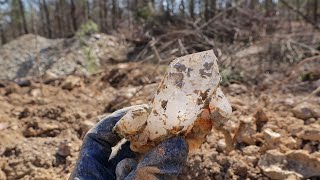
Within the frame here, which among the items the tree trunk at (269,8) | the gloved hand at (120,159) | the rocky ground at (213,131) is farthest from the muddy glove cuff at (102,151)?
the tree trunk at (269,8)

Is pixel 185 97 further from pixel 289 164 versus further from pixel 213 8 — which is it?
pixel 213 8

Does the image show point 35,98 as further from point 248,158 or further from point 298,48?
point 298,48

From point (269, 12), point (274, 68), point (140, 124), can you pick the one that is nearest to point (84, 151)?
point (140, 124)

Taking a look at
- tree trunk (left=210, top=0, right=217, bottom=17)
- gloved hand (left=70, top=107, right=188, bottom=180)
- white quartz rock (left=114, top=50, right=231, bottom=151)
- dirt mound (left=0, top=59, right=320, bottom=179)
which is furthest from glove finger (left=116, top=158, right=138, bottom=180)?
tree trunk (left=210, top=0, right=217, bottom=17)

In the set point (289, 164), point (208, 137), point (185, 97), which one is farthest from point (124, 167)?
point (208, 137)

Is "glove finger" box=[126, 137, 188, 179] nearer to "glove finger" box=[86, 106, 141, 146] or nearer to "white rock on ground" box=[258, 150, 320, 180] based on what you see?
"glove finger" box=[86, 106, 141, 146]

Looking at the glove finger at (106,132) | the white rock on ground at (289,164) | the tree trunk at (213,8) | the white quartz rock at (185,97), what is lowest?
the tree trunk at (213,8)

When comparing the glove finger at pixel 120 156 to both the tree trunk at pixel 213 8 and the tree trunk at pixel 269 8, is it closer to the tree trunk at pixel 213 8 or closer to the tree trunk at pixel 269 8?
the tree trunk at pixel 269 8
